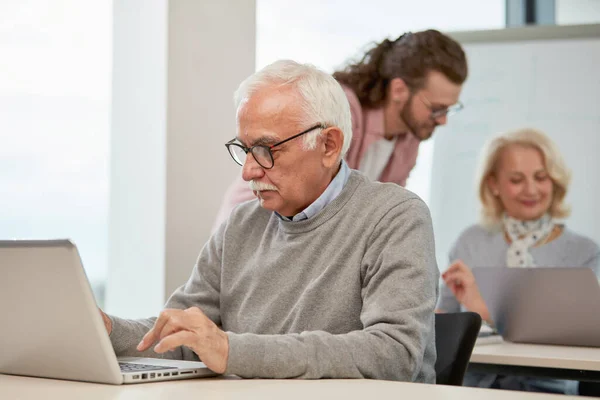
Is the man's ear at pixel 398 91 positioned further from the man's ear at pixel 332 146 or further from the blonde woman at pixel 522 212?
the man's ear at pixel 332 146

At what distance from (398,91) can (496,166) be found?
0.93 metres

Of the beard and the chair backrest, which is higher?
the beard

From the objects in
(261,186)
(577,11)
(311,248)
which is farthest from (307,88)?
(577,11)

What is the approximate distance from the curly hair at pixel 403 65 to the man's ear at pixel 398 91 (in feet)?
0.05

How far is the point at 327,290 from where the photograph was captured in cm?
176

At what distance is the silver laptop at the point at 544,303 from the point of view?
2.29 m

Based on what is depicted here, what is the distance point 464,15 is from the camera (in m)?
4.05

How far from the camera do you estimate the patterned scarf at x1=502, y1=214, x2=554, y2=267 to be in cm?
370

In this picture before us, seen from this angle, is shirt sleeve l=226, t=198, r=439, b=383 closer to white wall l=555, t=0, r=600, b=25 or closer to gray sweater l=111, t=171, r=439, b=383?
gray sweater l=111, t=171, r=439, b=383

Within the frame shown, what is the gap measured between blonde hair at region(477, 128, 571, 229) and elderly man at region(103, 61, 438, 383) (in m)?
2.05

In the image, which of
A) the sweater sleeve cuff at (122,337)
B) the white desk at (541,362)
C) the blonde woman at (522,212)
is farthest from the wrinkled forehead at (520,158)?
the sweater sleeve cuff at (122,337)

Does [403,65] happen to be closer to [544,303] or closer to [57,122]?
[544,303]

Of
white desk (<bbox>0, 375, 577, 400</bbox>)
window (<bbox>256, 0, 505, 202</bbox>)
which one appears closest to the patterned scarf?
window (<bbox>256, 0, 505, 202</bbox>)

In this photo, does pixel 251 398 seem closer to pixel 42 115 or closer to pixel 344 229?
pixel 344 229
